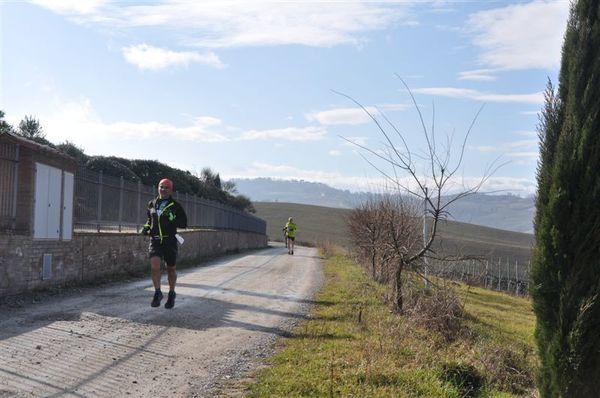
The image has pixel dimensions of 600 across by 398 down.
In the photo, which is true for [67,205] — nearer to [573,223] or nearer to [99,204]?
[99,204]

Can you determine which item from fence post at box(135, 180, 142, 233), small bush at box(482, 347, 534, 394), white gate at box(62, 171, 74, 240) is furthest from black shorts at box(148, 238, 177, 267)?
fence post at box(135, 180, 142, 233)

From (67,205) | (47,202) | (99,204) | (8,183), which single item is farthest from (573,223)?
(99,204)

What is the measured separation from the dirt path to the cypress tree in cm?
304

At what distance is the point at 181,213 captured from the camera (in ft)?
31.7

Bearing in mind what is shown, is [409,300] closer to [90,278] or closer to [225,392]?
[225,392]

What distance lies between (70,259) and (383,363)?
8.13 meters

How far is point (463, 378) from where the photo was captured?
6941 millimetres

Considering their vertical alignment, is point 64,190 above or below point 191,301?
above

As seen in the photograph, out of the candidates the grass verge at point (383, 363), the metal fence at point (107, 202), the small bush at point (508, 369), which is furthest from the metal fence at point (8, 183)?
the small bush at point (508, 369)

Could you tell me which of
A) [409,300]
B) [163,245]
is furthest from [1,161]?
[409,300]

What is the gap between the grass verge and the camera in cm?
581

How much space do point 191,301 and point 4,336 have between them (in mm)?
4071

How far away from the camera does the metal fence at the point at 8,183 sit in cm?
1029

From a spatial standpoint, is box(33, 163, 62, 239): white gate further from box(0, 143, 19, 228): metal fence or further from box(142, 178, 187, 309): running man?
box(142, 178, 187, 309): running man
